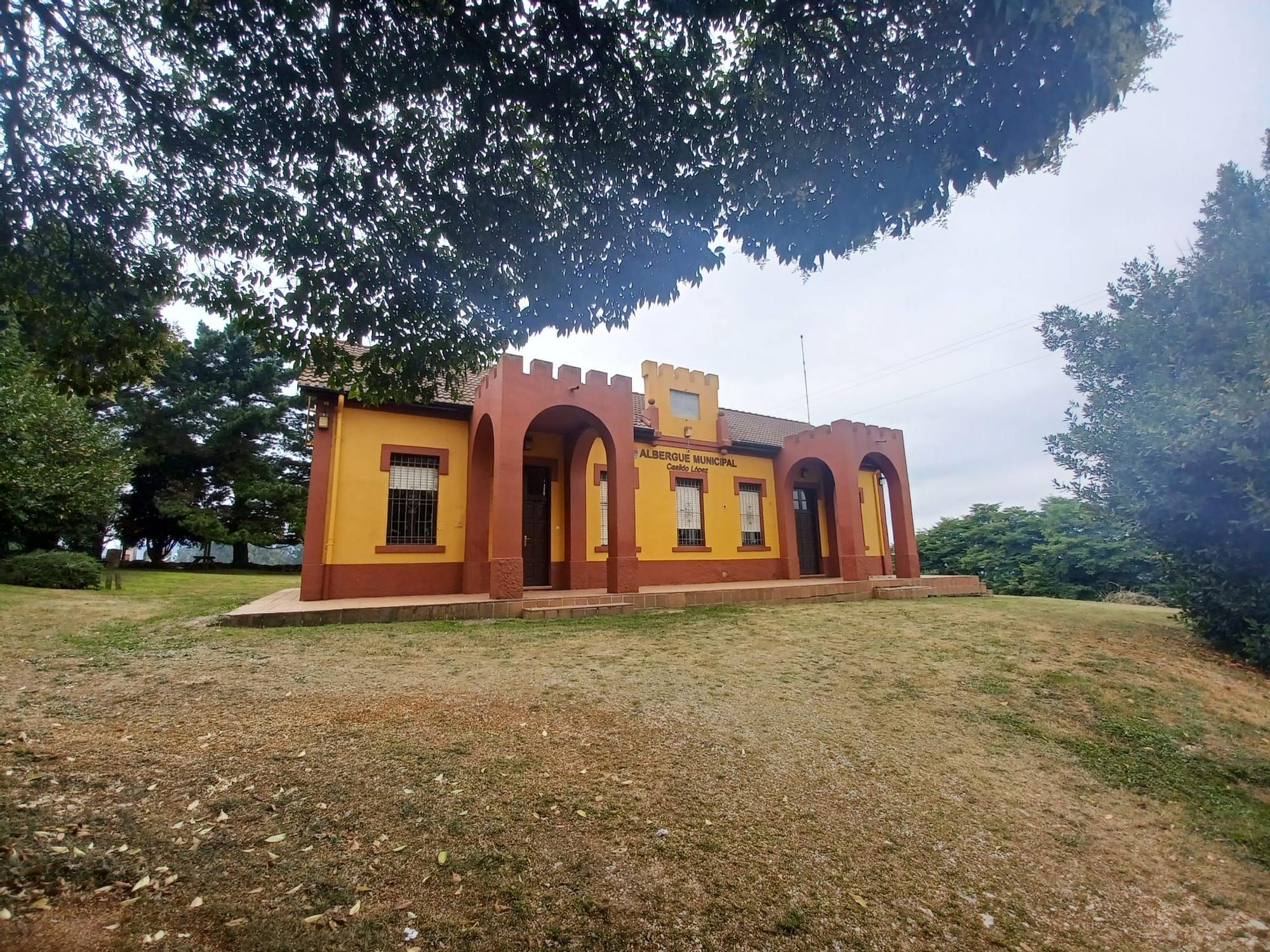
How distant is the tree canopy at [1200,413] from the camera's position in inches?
261

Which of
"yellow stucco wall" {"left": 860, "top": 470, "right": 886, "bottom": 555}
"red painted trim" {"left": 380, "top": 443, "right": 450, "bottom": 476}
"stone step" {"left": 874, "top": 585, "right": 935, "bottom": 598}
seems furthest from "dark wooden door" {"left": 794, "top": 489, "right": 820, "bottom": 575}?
"red painted trim" {"left": 380, "top": 443, "right": 450, "bottom": 476}

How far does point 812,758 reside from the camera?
3746mm

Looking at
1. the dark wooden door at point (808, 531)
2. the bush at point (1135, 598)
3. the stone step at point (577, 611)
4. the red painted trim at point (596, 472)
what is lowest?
the bush at point (1135, 598)

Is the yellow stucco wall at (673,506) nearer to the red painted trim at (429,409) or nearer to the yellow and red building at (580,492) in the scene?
the yellow and red building at (580,492)

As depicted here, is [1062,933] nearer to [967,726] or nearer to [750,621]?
[967,726]

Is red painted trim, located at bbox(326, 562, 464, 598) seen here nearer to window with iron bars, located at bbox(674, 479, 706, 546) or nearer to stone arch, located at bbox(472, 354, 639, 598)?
stone arch, located at bbox(472, 354, 639, 598)

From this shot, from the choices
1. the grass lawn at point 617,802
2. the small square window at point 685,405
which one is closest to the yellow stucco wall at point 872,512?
the small square window at point 685,405

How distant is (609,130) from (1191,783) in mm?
6060

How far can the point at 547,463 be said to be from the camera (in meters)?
12.4

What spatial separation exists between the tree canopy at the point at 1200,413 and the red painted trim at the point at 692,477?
739cm

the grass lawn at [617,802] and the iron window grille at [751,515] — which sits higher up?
the iron window grille at [751,515]

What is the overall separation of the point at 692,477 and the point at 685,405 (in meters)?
1.96

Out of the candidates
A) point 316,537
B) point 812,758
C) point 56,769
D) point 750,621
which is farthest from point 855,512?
point 56,769

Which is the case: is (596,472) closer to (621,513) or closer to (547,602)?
(621,513)
